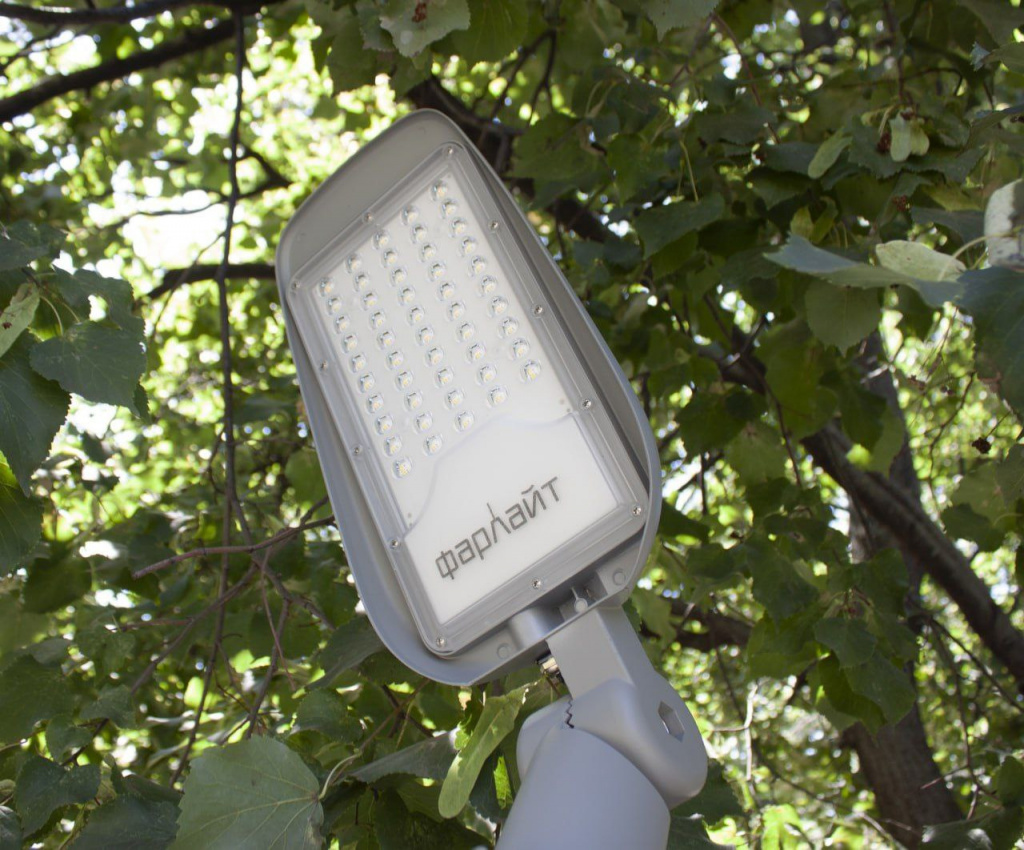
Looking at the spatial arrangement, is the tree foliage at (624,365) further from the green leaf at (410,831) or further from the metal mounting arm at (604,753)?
the metal mounting arm at (604,753)

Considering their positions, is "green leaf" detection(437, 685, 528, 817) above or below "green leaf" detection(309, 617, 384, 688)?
below

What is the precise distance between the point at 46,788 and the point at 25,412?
0.39 m

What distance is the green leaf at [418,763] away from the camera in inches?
38.5

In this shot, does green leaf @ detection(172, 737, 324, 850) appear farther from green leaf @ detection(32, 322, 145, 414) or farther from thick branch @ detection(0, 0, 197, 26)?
thick branch @ detection(0, 0, 197, 26)

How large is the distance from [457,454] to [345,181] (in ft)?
1.06

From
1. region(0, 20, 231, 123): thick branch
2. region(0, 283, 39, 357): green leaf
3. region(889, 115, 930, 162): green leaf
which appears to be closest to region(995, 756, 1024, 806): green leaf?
region(889, 115, 930, 162): green leaf

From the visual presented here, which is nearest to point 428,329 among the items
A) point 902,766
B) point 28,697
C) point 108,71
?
point 28,697

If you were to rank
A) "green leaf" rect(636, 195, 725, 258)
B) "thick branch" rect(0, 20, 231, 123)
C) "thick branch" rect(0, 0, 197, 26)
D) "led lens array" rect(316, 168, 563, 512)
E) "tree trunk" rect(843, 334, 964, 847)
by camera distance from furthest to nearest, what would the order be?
1. "tree trunk" rect(843, 334, 964, 847)
2. "thick branch" rect(0, 20, 231, 123)
3. "thick branch" rect(0, 0, 197, 26)
4. "green leaf" rect(636, 195, 725, 258)
5. "led lens array" rect(316, 168, 563, 512)

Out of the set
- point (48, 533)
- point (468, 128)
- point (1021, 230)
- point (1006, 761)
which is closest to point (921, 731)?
point (1006, 761)

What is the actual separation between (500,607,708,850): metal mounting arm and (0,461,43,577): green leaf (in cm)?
67

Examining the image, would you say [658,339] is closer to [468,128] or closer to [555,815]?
[468,128]

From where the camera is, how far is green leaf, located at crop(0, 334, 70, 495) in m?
1.03

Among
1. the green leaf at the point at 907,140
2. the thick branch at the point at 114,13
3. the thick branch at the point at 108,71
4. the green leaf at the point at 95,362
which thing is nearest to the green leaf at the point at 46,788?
the green leaf at the point at 95,362

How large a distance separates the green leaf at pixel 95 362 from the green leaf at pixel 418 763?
1.44 feet
